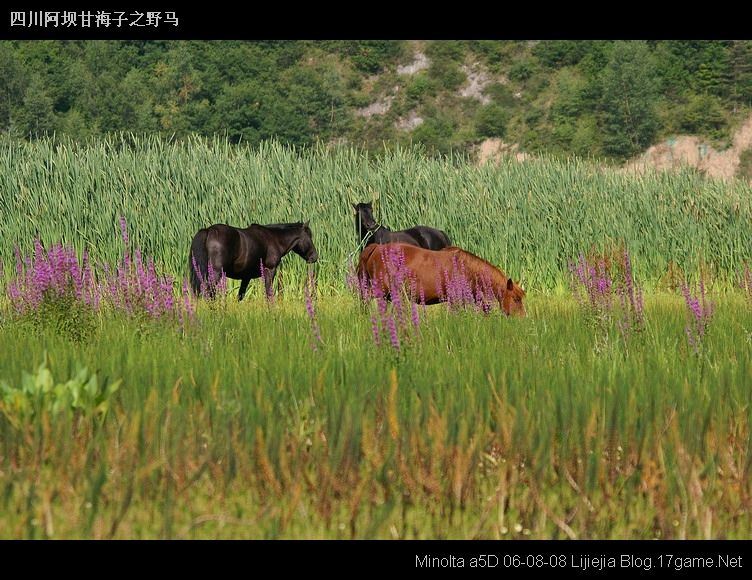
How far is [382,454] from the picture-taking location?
14.2ft

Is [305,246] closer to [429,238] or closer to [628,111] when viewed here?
[429,238]

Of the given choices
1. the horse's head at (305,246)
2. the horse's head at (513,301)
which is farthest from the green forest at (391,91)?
the horse's head at (513,301)

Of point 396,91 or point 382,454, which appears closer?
point 382,454

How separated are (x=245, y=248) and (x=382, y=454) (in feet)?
27.7

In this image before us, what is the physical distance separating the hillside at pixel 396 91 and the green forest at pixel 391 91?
0.14 meters

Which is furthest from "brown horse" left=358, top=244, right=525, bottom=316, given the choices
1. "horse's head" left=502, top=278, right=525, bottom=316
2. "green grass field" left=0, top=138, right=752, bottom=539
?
"green grass field" left=0, top=138, right=752, bottom=539

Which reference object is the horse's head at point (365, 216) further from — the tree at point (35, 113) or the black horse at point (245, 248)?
the tree at point (35, 113)

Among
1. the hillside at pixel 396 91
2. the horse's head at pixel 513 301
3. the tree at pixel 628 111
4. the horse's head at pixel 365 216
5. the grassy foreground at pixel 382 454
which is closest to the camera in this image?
the grassy foreground at pixel 382 454

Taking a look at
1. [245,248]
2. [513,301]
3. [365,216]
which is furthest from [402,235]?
[513,301]

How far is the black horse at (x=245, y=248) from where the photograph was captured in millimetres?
12102

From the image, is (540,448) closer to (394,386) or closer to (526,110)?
(394,386)

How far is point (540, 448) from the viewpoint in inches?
165

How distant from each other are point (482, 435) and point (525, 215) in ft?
42.7
